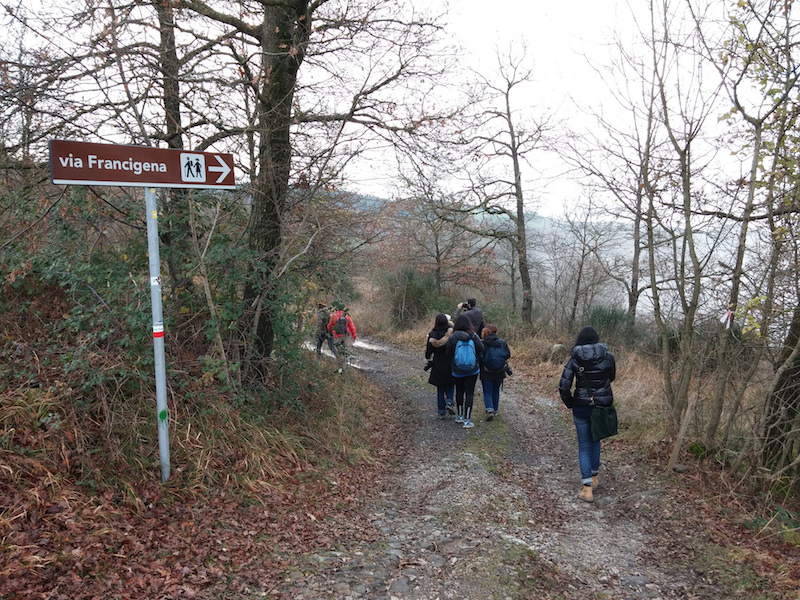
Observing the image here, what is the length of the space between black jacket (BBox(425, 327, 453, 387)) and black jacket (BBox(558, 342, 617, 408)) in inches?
112

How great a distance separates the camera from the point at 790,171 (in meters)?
4.96

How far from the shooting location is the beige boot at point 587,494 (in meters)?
5.70

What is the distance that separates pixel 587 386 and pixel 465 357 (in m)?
2.33

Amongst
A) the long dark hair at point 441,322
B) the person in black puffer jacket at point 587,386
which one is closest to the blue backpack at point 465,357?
the long dark hair at point 441,322

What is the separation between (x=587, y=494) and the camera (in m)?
5.71

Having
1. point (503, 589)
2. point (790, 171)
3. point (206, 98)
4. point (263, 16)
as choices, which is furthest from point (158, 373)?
point (790, 171)

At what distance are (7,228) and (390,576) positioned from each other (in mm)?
5574

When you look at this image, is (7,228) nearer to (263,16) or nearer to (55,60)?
(55,60)

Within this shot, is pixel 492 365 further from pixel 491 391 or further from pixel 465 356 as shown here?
pixel 465 356

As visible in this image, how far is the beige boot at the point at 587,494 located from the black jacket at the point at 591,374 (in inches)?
37.2

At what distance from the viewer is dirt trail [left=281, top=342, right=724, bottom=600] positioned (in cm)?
386

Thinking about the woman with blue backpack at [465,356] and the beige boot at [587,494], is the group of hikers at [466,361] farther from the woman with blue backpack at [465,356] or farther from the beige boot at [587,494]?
the beige boot at [587,494]

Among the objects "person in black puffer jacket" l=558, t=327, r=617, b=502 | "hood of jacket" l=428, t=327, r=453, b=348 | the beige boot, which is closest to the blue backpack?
"hood of jacket" l=428, t=327, r=453, b=348

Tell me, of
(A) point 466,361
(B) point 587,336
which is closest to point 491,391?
(A) point 466,361
